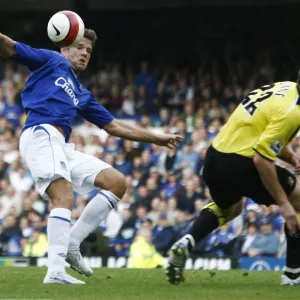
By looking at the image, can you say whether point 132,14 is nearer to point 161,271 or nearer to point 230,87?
point 230,87

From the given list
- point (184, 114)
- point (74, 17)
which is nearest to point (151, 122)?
point (184, 114)

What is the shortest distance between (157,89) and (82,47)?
1154cm

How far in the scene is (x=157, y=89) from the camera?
20859 mm

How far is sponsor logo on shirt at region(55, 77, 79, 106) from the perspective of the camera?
8.91 metres

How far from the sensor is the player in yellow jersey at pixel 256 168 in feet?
26.4

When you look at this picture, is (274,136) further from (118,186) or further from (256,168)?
(118,186)

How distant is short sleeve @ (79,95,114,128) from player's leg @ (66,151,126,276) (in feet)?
1.49

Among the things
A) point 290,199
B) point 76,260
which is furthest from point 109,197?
point 290,199

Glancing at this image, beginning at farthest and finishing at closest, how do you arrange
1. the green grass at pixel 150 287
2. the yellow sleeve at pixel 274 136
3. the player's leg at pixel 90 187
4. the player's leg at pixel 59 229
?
the player's leg at pixel 90 187 < the player's leg at pixel 59 229 < the yellow sleeve at pixel 274 136 < the green grass at pixel 150 287

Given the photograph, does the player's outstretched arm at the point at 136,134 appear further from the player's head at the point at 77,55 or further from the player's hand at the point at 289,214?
the player's hand at the point at 289,214

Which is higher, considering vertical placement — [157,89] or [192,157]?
[157,89]

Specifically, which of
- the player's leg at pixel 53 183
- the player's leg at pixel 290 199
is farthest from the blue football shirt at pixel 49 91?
the player's leg at pixel 290 199

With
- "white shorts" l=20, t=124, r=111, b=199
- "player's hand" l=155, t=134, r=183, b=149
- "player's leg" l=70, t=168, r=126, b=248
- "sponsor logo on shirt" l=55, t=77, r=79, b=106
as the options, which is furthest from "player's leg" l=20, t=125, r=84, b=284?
"player's hand" l=155, t=134, r=183, b=149

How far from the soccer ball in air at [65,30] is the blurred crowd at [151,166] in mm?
5746
